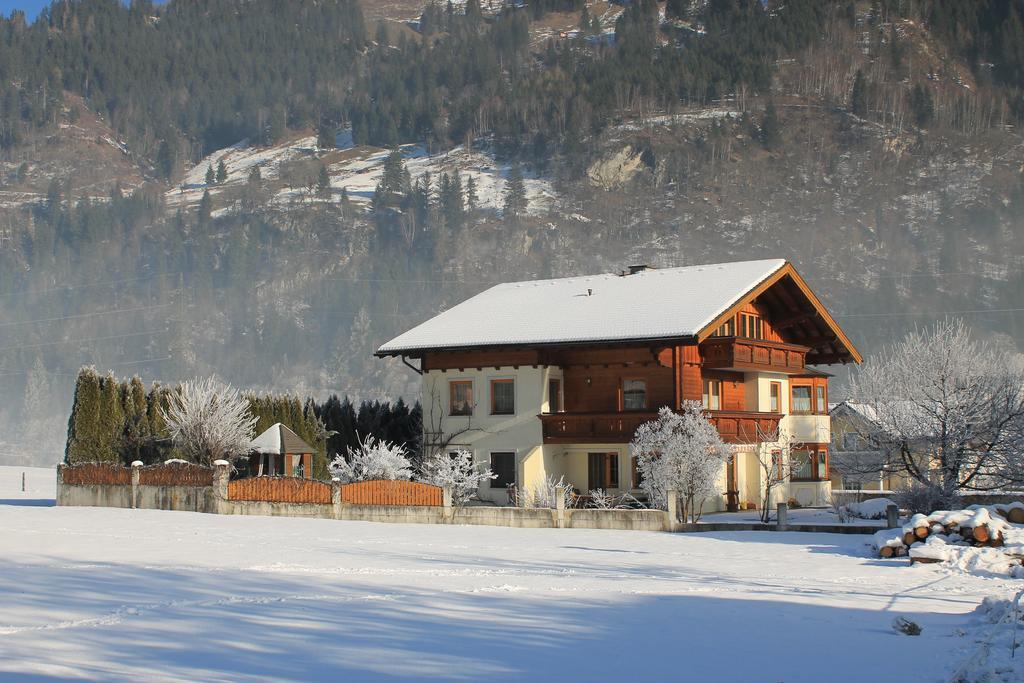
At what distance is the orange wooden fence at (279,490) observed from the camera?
38.5m

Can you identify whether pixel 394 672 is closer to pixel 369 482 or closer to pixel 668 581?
pixel 668 581

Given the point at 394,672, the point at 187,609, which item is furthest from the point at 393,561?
the point at 394,672

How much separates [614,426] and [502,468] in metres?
4.96

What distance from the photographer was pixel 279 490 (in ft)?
129

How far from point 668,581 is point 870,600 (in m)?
3.76

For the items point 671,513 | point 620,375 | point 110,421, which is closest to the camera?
point 671,513

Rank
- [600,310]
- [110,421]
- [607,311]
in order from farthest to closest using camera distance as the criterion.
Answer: [110,421] < [600,310] < [607,311]

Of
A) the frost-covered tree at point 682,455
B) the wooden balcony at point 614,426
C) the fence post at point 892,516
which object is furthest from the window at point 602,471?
the fence post at point 892,516

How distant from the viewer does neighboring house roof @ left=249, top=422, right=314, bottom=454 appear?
48000 mm

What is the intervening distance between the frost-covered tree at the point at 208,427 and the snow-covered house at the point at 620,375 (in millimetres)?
6304

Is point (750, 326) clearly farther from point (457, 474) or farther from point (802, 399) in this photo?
point (457, 474)

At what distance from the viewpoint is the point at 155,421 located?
1943 inches

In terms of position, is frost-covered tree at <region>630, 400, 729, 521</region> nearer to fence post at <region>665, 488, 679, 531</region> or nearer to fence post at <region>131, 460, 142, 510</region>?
fence post at <region>665, 488, 679, 531</region>

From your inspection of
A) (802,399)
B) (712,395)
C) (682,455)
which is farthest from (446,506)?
(802,399)
